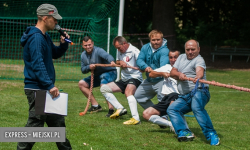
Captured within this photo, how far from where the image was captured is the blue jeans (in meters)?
5.77

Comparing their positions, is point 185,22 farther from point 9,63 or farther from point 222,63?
point 9,63

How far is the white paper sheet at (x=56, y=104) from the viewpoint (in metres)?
4.24

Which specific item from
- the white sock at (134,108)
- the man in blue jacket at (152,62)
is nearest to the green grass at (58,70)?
the white sock at (134,108)

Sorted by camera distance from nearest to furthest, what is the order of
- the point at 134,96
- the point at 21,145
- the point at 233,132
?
the point at 21,145 → the point at 233,132 → the point at 134,96

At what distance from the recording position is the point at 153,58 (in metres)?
7.08

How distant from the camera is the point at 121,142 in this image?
584cm

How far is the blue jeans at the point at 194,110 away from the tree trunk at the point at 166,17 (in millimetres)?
16535

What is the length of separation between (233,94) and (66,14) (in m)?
9.40

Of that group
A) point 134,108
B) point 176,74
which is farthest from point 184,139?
point 134,108

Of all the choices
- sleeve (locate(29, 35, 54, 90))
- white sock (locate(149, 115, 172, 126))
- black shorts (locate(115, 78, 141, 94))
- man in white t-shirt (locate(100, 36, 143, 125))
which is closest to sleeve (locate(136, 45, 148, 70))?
man in white t-shirt (locate(100, 36, 143, 125))

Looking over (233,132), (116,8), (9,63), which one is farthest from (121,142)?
(9,63)

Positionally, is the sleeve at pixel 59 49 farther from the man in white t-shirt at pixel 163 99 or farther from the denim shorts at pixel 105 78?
the denim shorts at pixel 105 78

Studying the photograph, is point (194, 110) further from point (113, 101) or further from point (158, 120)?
point (113, 101)

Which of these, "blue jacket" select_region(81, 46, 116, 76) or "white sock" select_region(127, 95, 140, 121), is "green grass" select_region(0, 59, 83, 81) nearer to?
"blue jacket" select_region(81, 46, 116, 76)
